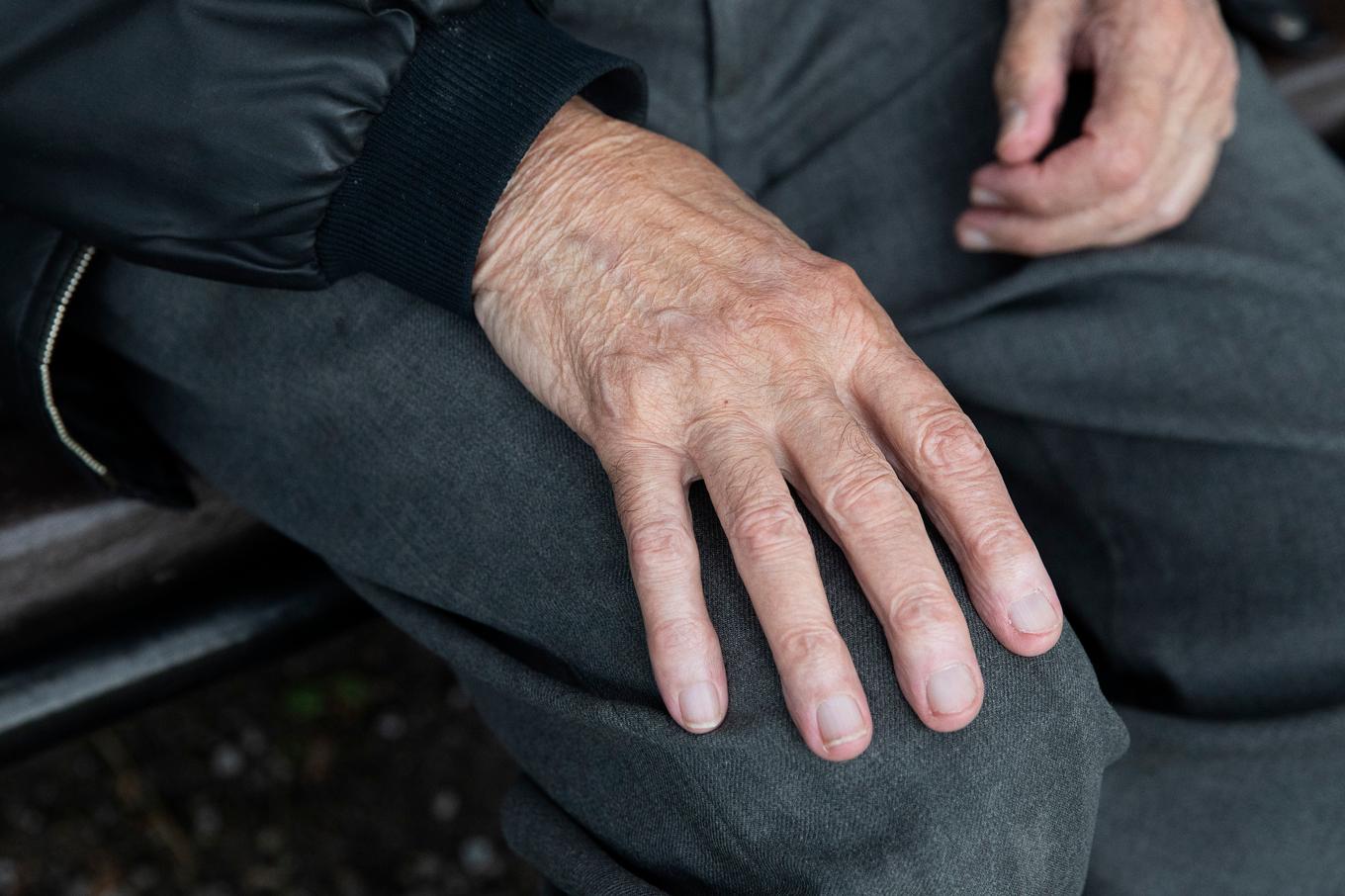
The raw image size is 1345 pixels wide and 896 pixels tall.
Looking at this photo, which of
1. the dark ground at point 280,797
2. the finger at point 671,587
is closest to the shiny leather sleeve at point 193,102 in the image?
the finger at point 671,587

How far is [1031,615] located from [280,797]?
4.24 feet

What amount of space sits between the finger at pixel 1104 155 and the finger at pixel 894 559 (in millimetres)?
440

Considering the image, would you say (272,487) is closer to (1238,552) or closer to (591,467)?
(591,467)

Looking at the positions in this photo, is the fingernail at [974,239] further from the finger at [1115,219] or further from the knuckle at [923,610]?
the knuckle at [923,610]

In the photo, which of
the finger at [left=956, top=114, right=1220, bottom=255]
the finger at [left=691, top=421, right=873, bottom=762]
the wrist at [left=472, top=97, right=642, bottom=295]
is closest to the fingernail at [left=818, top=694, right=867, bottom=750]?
the finger at [left=691, top=421, right=873, bottom=762]

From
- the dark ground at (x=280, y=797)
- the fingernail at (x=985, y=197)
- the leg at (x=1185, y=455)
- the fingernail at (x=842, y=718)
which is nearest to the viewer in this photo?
the fingernail at (x=842, y=718)

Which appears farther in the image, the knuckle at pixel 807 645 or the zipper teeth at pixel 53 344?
the zipper teeth at pixel 53 344

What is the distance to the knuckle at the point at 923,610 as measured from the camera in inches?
26.2

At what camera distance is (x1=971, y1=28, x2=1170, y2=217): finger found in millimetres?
1020

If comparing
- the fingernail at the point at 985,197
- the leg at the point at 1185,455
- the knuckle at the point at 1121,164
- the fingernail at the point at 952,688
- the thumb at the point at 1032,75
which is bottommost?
the leg at the point at 1185,455

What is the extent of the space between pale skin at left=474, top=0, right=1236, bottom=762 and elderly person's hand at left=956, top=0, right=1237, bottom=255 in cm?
36

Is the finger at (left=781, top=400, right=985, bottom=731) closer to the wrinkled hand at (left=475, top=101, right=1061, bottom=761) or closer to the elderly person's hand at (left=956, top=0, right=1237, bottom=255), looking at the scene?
the wrinkled hand at (left=475, top=101, right=1061, bottom=761)

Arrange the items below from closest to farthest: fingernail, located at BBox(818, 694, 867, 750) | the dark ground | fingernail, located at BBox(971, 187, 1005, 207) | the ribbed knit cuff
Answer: fingernail, located at BBox(818, 694, 867, 750) < the ribbed knit cuff < fingernail, located at BBox(971, 187, 1005, 207) < the dark ground

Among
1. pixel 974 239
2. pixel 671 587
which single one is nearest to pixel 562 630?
pixel 671 587
